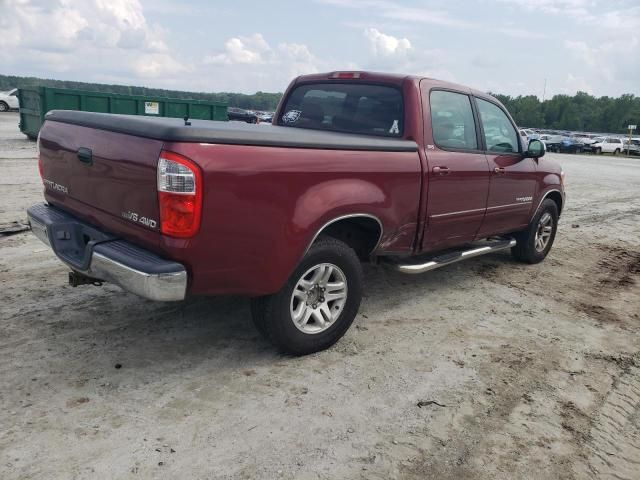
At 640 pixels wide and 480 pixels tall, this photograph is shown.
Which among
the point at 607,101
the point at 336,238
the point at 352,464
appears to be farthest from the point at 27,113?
the point at 607,101

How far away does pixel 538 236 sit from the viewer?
6.55 metres

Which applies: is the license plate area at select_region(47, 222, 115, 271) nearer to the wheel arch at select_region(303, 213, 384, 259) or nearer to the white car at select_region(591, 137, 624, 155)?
the wheel arch at select_region(303, 213, 384, 259)

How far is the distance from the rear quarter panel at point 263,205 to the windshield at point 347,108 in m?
0.79

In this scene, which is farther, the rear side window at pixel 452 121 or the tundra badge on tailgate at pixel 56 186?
the rear side window at pixel 452 121

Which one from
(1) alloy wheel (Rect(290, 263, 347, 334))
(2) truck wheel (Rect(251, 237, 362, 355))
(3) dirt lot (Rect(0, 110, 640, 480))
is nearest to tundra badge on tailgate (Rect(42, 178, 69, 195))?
(3) dirt lot (Rect(0, 110, 640, 480))

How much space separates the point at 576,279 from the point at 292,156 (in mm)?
4171

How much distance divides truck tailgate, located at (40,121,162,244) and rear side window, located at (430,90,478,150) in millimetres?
2436

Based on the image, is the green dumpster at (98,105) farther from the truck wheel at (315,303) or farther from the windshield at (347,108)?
the truck wheel at (315,303)

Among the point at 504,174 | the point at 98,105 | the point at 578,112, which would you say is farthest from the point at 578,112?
the point at 504,174

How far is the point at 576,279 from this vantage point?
611 cm

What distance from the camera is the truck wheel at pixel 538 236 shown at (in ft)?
20.8

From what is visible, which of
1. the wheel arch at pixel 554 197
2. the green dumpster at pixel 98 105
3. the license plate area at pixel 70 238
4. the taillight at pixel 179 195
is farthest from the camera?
the green dumpster at pixel 98 105

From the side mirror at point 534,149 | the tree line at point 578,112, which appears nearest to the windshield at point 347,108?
the side mirror at point 534,149

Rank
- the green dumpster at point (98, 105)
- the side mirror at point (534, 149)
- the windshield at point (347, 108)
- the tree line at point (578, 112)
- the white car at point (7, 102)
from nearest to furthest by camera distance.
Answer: the windshield at point (347, 108)
the side mirror at point (534, 149)
the green dumpster at point (98, 105)
the white car at point (7, 102)
the tree line at point (578, 112)
